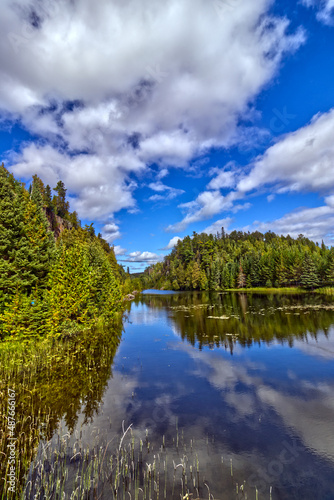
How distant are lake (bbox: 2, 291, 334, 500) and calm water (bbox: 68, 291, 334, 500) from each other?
0.19 feet

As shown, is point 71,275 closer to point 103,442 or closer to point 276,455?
point 103,442

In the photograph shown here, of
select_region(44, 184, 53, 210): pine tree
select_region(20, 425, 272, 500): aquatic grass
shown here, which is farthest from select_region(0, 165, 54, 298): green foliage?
select_region(44, 184, 53, 210): pine tree

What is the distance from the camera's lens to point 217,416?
1393 centimetres

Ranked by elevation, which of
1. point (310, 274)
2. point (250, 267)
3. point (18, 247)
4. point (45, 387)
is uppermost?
point (250, 267)

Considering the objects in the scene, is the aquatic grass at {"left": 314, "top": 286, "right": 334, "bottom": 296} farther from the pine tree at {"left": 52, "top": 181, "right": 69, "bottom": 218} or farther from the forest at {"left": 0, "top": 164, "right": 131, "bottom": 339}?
the pine tree at {"left": 52, "top": 181, "right": 69, "bottom": 218}

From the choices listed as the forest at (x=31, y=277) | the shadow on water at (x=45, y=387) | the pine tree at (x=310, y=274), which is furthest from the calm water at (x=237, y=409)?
the pine tree at (x=310, y=274)

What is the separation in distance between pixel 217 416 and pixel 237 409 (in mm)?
1632

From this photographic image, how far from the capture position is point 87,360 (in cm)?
2395

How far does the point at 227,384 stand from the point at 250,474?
9.04 meters

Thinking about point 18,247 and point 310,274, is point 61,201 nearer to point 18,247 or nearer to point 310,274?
point 18,247

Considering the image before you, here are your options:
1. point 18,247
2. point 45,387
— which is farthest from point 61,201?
point 45,387

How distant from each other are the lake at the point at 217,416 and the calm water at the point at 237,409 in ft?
0.19

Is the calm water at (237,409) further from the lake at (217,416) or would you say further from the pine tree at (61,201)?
the pine tree at (61,201)

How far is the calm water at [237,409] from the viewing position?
963 cm
